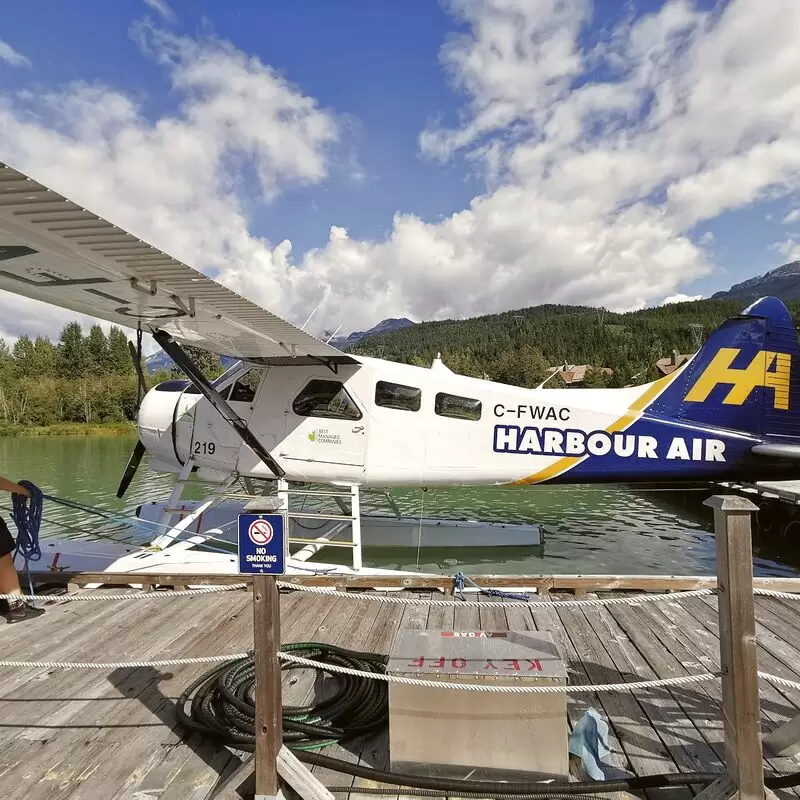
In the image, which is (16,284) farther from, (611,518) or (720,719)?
(611,518)

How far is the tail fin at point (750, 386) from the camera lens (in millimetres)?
7418

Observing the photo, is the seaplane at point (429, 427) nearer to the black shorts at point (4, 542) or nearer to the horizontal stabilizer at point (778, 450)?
the horizontal stabilizer at point (778, 450)

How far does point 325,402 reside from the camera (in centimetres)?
724

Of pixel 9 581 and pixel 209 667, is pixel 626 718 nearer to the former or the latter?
pixel 209 667

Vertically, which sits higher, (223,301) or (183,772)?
(223,301)

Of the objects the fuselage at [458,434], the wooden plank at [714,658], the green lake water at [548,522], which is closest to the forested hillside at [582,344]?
the green lake water at [548,522]

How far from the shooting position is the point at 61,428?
46.2m

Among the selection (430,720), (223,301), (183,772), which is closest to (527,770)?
(430,720)

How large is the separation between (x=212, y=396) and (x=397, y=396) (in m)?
2.44

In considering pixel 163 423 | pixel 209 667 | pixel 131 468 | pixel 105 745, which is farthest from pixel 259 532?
pixel 131 468

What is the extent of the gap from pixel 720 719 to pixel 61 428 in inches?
2122

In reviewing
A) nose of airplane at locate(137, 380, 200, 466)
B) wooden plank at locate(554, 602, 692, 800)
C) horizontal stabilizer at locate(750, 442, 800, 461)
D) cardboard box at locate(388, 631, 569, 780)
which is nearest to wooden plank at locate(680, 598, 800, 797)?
wooden plank at locate(554, 602, 692, 800)

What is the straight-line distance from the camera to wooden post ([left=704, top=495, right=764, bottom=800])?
199 centimetres

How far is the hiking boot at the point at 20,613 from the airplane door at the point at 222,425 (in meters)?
3.33
